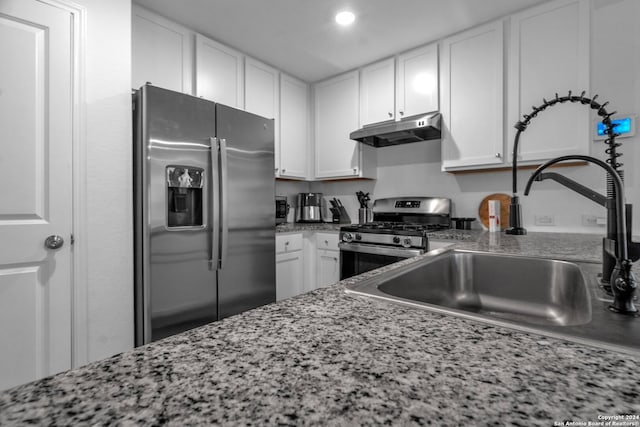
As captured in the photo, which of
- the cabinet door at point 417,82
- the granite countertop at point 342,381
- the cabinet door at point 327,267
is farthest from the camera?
the cabinet door at point 327,267

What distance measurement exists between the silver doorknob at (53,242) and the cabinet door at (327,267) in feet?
6.47

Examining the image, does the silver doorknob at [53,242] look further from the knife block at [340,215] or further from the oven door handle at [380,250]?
the knife block at [340,215]

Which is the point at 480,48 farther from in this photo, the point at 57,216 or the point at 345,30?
the point at 57,216

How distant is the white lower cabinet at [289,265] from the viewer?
2.67 meters

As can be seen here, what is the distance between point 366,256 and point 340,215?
1.01 m

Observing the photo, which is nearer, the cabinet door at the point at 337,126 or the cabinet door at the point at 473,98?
the cabinet door at the point at 473,98

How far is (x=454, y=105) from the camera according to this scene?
97.8 inches

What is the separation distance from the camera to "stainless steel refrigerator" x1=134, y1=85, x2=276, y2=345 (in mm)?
1683

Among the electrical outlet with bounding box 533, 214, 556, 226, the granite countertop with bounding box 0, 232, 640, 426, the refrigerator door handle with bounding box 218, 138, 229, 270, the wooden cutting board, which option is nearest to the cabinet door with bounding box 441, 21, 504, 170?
the wooden cutting board

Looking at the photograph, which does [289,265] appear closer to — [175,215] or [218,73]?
[175,215]

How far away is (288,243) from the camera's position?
109 inches

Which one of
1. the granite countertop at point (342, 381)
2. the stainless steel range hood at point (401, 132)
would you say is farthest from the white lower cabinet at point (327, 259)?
the granite countertop at point (342, 381)

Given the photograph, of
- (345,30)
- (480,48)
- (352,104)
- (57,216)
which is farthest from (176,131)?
(480,48)

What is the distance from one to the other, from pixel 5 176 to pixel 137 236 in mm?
594
